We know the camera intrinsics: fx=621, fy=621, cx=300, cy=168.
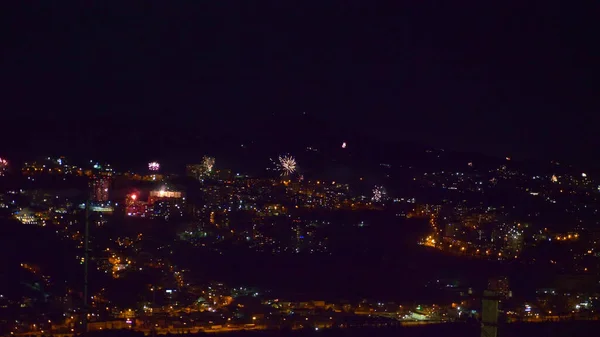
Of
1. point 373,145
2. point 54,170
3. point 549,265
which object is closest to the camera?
point 549,265

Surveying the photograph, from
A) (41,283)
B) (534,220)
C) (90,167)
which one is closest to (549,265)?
(534,220)

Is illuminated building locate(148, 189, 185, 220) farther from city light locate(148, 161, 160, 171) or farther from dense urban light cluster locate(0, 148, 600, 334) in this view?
city light locate(148, 161, 160, 171)

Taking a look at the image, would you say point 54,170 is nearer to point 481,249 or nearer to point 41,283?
point 41,283

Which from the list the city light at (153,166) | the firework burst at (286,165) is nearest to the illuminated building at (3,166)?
the city light at (153,166)

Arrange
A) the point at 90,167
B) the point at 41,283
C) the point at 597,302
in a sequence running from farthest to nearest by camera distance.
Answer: the point at 90,167 → the point at 597,302 → the point at 41,283

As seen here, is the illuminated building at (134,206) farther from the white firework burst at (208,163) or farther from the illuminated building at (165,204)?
the white firework burst at (208,163)

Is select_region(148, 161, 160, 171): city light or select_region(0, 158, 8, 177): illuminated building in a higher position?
select_region(148, 161, 160, 171): city light

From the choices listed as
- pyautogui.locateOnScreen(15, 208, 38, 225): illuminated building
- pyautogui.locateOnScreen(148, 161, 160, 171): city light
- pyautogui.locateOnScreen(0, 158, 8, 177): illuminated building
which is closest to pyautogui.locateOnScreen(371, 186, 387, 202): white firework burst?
pyautogui.locateOnScreen(148, 161, 160, 171): city light

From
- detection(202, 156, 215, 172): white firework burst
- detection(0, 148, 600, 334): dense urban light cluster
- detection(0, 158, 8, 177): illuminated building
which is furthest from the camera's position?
detection(202, 156, 215, 172): white firework burst

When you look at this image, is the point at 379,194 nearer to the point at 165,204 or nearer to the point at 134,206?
the point at 165,204
